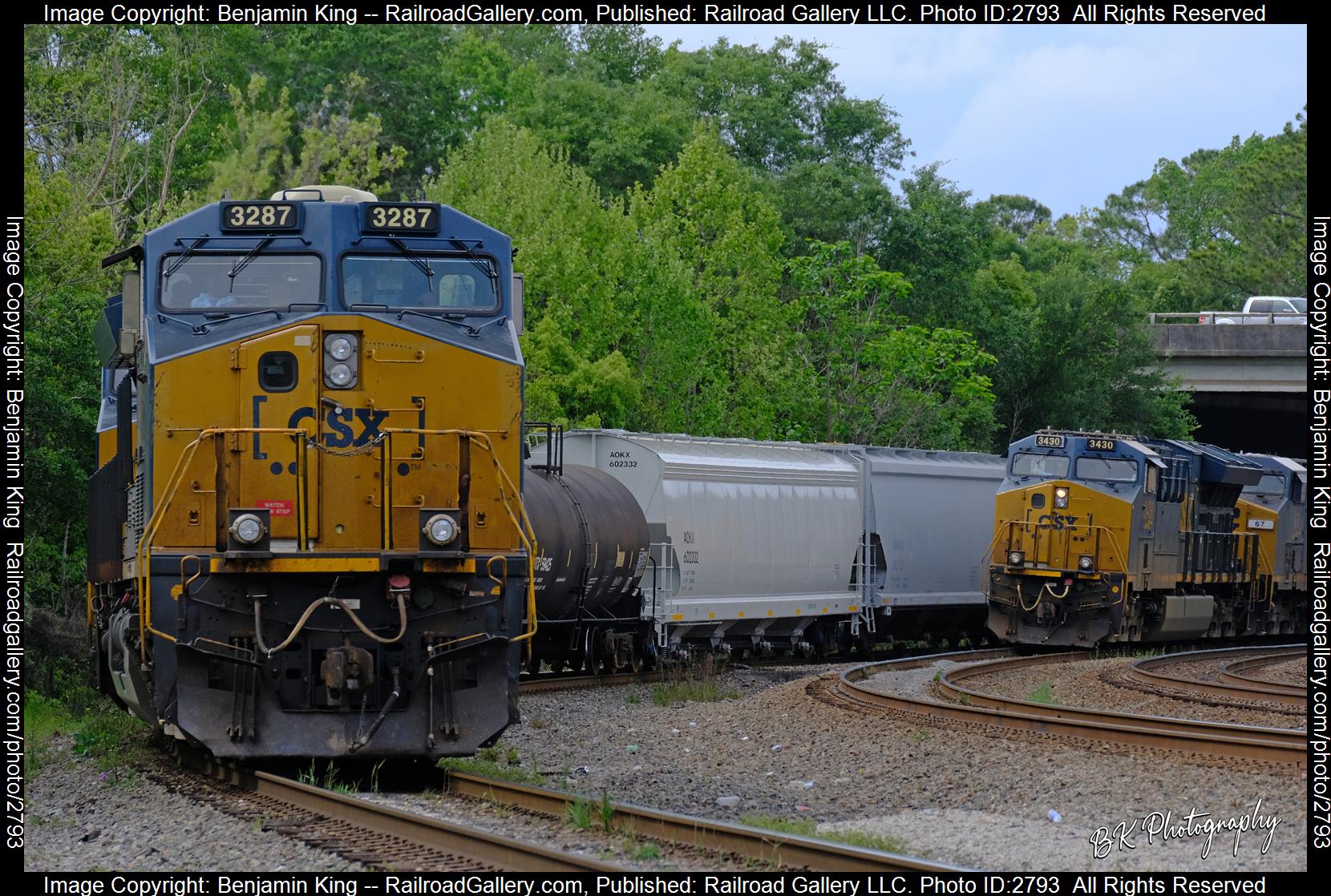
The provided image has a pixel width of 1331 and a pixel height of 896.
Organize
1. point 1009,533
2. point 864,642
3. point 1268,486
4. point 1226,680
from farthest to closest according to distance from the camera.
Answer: point 1268,486
point 864,642
point 1009,533
point 1226,680

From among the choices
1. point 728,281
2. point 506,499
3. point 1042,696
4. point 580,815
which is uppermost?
point 728,281

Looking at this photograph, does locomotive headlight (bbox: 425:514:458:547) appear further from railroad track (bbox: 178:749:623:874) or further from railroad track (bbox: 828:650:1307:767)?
railroad track (bbox: 828:650:1307:767)

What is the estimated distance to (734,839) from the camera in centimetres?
832

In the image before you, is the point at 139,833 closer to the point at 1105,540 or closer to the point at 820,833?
the point at 820,833

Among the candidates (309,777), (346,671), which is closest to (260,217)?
(346,671)

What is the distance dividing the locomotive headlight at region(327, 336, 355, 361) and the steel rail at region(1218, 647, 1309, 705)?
432 inches

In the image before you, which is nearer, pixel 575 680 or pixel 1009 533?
pixel 575 680

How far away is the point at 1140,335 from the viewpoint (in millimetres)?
49031

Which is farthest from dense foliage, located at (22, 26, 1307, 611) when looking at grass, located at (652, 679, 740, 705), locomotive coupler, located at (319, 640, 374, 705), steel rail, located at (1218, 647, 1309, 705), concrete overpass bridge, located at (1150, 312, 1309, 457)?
steel rail, located at (1218, 647, 1309, 705)

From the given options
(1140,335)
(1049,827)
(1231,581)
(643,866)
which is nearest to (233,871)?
(643,866)

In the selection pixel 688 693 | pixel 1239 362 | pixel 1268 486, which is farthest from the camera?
pixel 1239 362

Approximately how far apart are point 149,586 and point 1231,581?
950 inches
